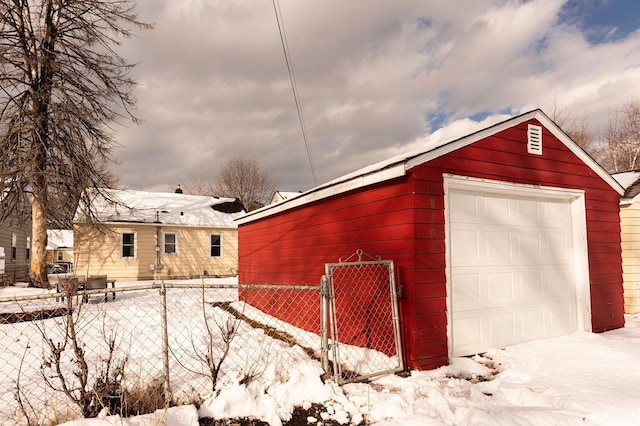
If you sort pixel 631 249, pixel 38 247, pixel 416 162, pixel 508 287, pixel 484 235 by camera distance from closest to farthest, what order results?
pixel 416 162 → pixel 484 235 → pixel 508 287 → pixel 631 249 → pixel 38 247

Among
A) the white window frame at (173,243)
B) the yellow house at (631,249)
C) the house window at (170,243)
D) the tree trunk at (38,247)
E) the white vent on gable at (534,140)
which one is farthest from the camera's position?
the house window at (170,243)

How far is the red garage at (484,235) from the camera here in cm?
484

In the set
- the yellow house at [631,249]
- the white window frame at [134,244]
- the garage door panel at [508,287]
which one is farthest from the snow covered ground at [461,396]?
the white window frame at [134,244]

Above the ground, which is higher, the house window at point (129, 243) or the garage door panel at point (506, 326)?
the house window at point (129, 243)

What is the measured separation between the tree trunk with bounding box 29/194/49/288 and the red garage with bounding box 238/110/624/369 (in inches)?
433

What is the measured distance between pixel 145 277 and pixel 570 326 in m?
18.1

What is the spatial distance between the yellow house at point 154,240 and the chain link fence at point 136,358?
340 inches

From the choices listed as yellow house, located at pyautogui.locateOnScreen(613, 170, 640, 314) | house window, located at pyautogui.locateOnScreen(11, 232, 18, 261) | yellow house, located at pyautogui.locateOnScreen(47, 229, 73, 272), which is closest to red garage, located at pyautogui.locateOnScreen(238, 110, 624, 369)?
yellow house, located at pyautogui.locateOnScreen(613, 170, 640, 314)

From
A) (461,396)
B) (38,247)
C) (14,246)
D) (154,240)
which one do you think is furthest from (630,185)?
(14,246)

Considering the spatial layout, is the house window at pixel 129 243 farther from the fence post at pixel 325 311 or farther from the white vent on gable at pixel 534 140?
the white vent on gable at pixel 534 140

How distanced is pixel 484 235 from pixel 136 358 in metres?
5.52

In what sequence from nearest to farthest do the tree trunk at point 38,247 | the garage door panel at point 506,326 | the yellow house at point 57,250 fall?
the garage door panel at point 506,326, the tree trunk at point 38,247, the yellow house at point 57,250

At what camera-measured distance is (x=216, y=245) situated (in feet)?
68.1

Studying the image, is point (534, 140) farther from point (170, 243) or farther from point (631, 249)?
point (170, 243)
